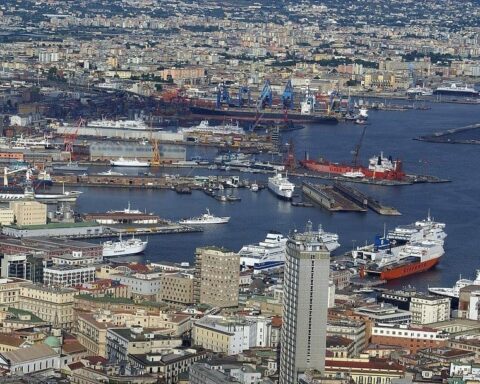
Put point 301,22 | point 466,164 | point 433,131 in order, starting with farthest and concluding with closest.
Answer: point 301,22 → point 433,131 → point 466,164

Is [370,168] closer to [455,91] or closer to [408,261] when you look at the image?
[408,261]

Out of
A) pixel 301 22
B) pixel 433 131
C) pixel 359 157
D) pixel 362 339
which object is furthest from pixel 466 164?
pixel 301 22

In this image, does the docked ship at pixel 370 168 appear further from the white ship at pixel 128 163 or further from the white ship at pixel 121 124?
the white ship at pixel 121 124

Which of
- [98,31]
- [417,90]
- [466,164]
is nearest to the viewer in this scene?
[466,164]

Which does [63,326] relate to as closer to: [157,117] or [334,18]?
[157,117]

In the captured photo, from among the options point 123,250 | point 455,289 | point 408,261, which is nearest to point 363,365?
point 455,289

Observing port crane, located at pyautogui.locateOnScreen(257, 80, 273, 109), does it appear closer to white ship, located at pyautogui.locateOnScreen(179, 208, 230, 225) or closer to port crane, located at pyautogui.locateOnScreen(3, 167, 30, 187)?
port crane, located at pyautogui.locateOnScreen(3, 167, 30, 187)

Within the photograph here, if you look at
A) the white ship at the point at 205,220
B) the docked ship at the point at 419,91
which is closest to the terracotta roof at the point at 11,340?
the white ship at the point at 205,220
